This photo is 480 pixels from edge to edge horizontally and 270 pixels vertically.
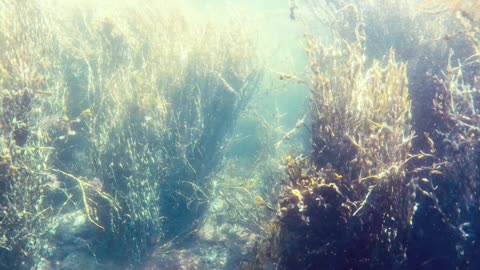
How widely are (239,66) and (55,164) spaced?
168 inches

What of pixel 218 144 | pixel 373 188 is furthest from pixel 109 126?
pixel 373 188

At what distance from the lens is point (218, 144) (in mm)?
7102

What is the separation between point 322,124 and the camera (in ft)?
12.9

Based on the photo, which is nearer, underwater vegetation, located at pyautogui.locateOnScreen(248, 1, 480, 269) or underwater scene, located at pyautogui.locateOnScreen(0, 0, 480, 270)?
underwater vegetation, located at pyautogui.locateOnScreen(248, 1, 480, 269)

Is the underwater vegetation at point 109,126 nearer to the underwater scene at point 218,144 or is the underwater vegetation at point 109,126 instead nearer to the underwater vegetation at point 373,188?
the underwater scene at point 218,144

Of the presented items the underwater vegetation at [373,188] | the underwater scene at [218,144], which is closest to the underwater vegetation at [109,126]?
the underwater scene at [218,144]

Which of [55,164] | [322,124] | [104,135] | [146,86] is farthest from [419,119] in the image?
[55,164]

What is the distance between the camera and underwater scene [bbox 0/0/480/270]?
3586 mm

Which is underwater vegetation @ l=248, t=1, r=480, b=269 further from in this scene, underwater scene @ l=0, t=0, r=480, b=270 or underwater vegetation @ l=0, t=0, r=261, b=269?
underwater vegetation @ l=0, t=0, r=261, b=269

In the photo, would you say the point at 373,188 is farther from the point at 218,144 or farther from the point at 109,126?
the point at 109,126

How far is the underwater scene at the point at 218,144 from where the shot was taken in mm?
3586

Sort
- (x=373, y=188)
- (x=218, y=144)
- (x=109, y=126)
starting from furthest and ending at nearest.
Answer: (x=218, y=144)
(x=109, y=126)
(x=373, y=188)

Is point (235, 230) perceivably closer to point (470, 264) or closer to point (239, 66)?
point (239, 66)

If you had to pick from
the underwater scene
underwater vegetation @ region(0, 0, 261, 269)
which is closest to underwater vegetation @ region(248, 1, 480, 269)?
the underwater scene
